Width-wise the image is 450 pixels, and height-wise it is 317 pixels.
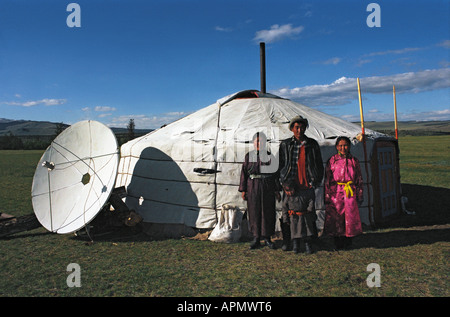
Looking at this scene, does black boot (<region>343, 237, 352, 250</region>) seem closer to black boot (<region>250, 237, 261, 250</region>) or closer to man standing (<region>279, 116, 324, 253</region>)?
man standing (<region>279, 116, 324, 253</region>)

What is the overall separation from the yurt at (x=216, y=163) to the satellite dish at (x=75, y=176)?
0.95 m

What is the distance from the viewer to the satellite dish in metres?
5.26

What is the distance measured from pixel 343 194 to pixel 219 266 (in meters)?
2.05

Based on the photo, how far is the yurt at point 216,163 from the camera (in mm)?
5598

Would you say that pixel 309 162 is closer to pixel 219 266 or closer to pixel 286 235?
pixel 286 235

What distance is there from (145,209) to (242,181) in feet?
7.18

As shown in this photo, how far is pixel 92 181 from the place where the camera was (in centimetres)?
550

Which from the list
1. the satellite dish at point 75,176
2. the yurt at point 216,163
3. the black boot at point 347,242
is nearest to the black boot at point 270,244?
the yurt at point 216,163

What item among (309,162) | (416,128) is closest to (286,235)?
(309,162)

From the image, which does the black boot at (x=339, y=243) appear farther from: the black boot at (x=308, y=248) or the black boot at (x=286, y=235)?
the black boot at (x=286, y=235)

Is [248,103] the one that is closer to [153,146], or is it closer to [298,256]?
[153,146]
